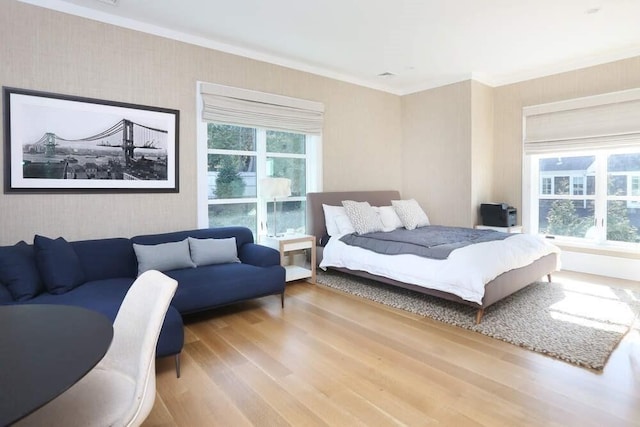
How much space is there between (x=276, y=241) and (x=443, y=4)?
9.55 feet

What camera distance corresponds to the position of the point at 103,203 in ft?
11.5

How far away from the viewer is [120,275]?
128 inches

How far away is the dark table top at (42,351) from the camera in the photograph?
0.89 m

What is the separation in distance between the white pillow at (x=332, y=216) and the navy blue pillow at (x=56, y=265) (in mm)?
2839

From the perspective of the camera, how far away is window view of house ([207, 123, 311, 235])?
435cm

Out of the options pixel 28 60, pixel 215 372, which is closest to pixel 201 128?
pixel 28 60

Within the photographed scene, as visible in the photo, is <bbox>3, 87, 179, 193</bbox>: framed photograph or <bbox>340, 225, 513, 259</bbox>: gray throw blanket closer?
<bbox>3, 87, 179, 193</bbox>: framed photograph

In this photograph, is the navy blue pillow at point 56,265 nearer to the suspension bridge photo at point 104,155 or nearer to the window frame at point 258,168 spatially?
the suspension bridge photo at point 104,155

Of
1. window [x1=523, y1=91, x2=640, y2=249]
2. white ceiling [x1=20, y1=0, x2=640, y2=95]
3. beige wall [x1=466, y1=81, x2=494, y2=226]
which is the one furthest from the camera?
beige wall [x1=466, y1=81, x2=494, y2=226]

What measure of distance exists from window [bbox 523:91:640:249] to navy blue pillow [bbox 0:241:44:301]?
19.1ft

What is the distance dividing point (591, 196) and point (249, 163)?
454cm

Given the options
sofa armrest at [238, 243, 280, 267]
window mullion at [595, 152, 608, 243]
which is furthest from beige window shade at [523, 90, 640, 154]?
sofa armrest at [238, 243, 280, 267]

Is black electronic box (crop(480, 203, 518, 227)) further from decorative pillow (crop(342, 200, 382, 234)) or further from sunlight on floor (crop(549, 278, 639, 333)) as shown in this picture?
decorative pillow (crop(342, 200, 382, 234))

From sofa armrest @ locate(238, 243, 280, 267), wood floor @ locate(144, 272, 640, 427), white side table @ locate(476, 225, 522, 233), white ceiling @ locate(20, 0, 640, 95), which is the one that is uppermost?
white ceiling @ locate(20, 0, 640, 95)
